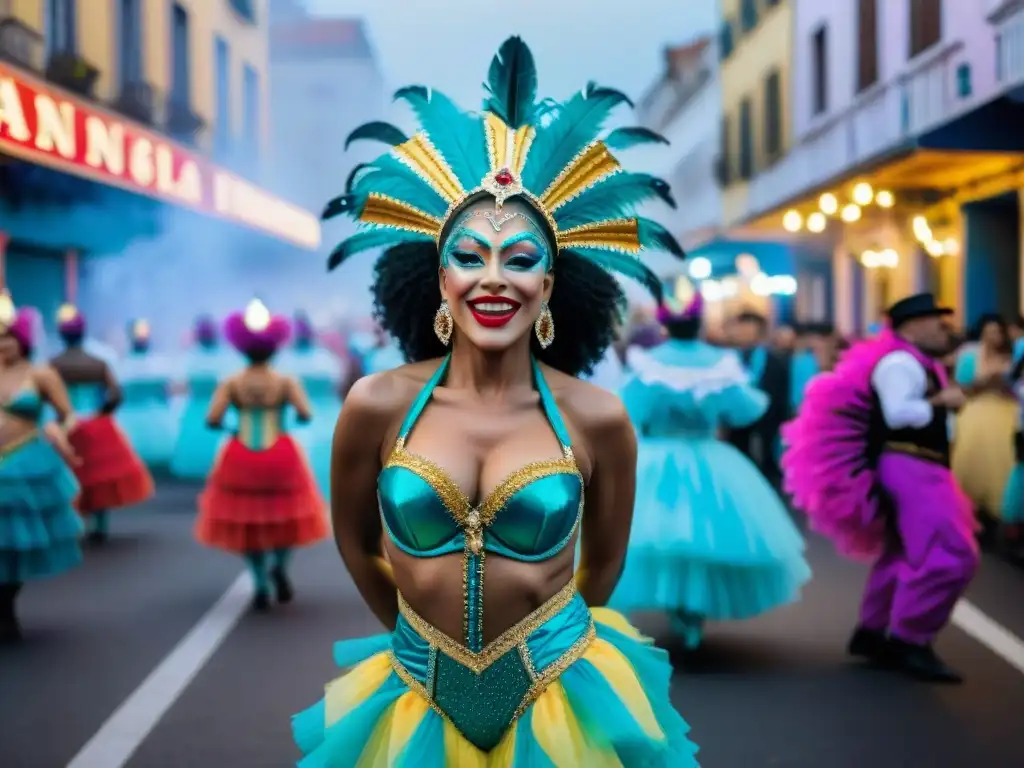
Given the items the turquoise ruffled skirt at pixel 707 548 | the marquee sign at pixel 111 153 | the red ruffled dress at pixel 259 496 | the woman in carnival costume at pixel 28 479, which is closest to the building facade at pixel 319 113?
the marquee sign at pixel 111 153

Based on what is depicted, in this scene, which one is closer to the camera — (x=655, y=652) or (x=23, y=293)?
(x=655, y=652)

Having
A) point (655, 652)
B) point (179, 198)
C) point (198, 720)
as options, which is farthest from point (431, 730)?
point (179, 198)

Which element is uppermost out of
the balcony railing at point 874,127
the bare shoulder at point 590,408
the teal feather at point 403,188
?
the balcony railing at point 874,127

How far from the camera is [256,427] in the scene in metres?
9.78

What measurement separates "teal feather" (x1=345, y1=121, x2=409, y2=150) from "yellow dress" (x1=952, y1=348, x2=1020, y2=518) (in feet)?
30.4

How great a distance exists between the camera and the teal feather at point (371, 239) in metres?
3.84

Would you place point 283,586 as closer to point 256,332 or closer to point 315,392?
point 256,332

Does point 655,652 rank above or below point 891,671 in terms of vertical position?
above

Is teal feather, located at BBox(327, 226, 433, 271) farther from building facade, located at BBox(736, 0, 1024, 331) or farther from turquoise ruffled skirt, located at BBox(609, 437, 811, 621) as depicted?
building facade, located at BBox(736, 0, 1024, 331)

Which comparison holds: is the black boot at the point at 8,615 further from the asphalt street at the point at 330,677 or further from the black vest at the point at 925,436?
the black vest at the point at 925,436

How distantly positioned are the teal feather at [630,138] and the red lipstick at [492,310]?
583mm

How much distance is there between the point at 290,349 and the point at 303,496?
27.1 feet

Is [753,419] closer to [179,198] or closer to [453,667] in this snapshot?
[453,667]

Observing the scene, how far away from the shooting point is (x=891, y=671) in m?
7.72
